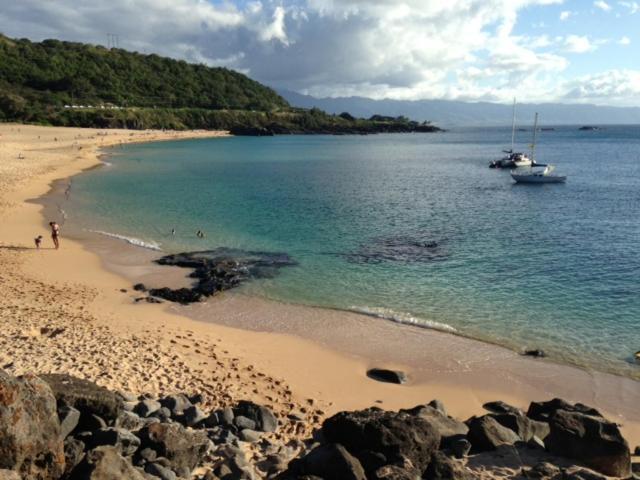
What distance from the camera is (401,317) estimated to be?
20172mm

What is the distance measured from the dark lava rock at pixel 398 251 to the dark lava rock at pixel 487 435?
16.5 metres

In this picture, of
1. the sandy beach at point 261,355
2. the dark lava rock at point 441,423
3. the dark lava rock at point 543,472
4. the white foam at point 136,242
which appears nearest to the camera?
the dark lava rock at point 543,472

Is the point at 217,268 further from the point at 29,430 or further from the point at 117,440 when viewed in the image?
the point at 29,430

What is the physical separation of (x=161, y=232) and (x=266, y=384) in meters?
23.1

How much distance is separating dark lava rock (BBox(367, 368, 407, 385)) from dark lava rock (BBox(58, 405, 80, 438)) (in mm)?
8278

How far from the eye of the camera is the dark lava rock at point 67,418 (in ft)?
32.0

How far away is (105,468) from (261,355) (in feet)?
28.4

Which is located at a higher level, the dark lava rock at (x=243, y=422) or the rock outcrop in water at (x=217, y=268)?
the dark lava rock at (x=243, y=422)

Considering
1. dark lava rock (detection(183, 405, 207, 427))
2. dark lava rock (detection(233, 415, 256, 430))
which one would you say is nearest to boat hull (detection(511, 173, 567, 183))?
dark lava rock (detection(233, 415, 256, 430))

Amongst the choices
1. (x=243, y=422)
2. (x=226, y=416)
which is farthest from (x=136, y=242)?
(x=243, y=422)

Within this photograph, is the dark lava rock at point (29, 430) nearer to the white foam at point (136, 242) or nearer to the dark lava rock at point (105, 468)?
the dark lava rock at point (105, 468)

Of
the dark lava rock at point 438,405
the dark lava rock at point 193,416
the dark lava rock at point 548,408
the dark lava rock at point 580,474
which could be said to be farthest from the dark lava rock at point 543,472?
the dark lava rock at point 193,416

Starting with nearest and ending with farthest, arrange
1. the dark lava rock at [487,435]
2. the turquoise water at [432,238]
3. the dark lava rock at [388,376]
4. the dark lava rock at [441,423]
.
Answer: the dark lava rock at [487,435]
the dark lava rock at [441,423]
the dark lava rock at [388,376]
the turquoise water at [432,238]

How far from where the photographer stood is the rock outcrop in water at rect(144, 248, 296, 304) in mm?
22203
